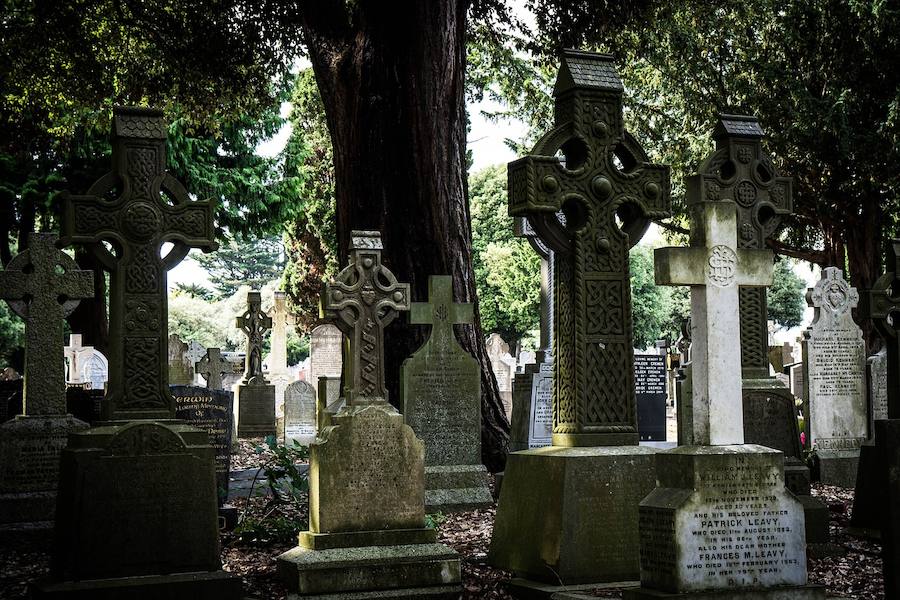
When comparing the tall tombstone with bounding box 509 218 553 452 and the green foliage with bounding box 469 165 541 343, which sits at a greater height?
the green foliage with bounding box 469 165 541 343

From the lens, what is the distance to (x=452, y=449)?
1066cm

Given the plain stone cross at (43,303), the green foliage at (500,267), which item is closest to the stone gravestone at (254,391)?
the plain stone cross at (43,303)

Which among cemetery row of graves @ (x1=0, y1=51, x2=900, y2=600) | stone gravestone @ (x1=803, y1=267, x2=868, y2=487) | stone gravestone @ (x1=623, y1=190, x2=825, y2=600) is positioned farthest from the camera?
stone gravestone @ (x1=803, y1=267, x2=868, y2=487)

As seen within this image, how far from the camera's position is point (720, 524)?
5406 millimetres

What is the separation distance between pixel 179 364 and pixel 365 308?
2058 cm

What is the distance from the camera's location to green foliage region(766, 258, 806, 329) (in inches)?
2329

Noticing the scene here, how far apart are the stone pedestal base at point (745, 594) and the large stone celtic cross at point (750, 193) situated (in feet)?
12.3

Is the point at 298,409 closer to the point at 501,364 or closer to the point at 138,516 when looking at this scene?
the point at 501,364

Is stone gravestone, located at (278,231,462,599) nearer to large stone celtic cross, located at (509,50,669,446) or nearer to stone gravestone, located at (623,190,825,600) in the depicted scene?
large stone celtic cross, located at (509,50,669,446)

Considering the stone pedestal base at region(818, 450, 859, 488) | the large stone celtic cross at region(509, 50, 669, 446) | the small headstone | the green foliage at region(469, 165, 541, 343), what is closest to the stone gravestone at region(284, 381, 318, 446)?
the small headstone

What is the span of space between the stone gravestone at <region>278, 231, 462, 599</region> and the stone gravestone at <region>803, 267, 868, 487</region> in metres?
8.17

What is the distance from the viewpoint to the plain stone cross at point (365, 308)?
7629 mm

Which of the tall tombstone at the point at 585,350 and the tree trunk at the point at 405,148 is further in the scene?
the tree trunk at the point at 405,148

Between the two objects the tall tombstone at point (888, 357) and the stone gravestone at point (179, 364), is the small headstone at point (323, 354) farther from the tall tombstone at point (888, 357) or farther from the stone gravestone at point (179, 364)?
the tall tombstone at point (888, 357)
